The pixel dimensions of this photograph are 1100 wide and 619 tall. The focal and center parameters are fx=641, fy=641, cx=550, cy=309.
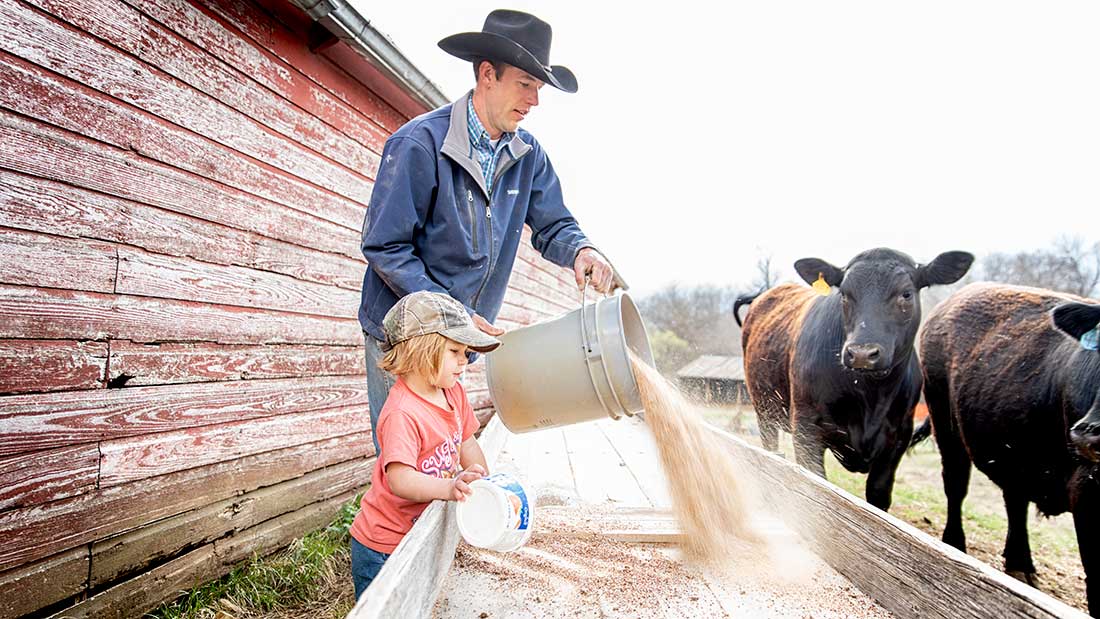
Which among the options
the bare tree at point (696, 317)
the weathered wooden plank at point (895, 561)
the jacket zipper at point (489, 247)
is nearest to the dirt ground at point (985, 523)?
the weathered wooden plank at point (895, 561)

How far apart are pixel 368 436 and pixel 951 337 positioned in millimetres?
4008

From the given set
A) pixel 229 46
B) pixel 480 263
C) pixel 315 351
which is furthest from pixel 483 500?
pixel 229 46

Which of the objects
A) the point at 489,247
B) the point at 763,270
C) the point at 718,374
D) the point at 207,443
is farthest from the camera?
the point at 763,270

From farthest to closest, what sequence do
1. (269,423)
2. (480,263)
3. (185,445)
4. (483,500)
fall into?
(269,423)
(185,445)
(480,263)
(483,500)

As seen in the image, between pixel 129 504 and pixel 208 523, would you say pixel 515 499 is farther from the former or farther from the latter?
A: pixel 208 523

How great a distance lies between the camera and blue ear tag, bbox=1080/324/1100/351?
2916mm

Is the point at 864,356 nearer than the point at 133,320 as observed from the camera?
No

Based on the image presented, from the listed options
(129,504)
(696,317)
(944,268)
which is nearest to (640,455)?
(944,268)

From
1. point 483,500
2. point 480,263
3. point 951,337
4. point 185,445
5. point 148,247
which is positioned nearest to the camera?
point 483,500

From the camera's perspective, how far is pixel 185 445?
269 cm

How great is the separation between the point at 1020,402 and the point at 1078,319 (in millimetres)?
723

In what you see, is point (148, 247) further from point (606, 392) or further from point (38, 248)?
point (606, 392)

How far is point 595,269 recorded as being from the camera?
8.21 feet

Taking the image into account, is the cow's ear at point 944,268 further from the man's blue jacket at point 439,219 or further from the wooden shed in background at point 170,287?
the wooden shed in background at point 170,287
